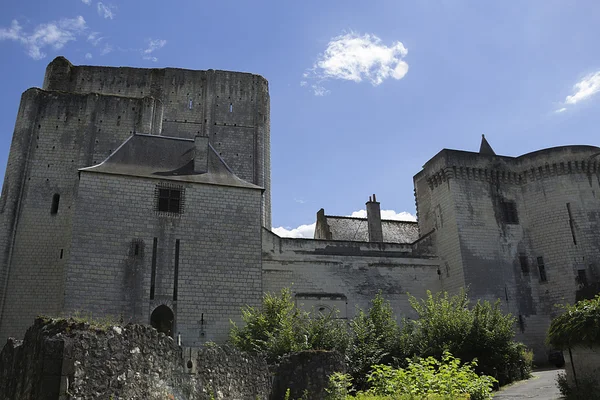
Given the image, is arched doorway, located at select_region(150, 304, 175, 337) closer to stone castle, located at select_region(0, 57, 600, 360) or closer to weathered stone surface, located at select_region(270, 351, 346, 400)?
stone castle, located at select_region(0, 57, 600, 360)

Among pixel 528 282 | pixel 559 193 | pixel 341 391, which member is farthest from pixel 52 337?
pixel 559 193

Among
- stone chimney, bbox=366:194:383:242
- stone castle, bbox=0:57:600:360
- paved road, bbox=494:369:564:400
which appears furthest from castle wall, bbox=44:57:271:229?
paved road, bbox=494:369:564:400

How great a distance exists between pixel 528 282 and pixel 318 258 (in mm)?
9680

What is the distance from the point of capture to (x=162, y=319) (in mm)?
17625

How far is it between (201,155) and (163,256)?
15.0 feet

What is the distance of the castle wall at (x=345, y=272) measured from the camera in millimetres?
21578

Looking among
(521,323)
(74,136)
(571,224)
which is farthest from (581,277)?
(74,136)

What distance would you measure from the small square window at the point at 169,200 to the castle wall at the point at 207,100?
10.7 meters

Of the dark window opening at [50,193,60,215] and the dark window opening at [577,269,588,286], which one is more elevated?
the dark window opening at [50,193,60,215]

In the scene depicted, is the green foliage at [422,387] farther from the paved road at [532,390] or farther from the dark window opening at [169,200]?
the dark window opening at [169,200]

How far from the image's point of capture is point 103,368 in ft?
21.2

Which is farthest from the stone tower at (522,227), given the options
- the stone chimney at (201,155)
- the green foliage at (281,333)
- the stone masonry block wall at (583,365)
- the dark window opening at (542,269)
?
the stone masonry block wall at (583,365)

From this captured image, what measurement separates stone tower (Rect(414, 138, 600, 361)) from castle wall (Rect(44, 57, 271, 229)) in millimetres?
10669

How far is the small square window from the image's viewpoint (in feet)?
60.8
